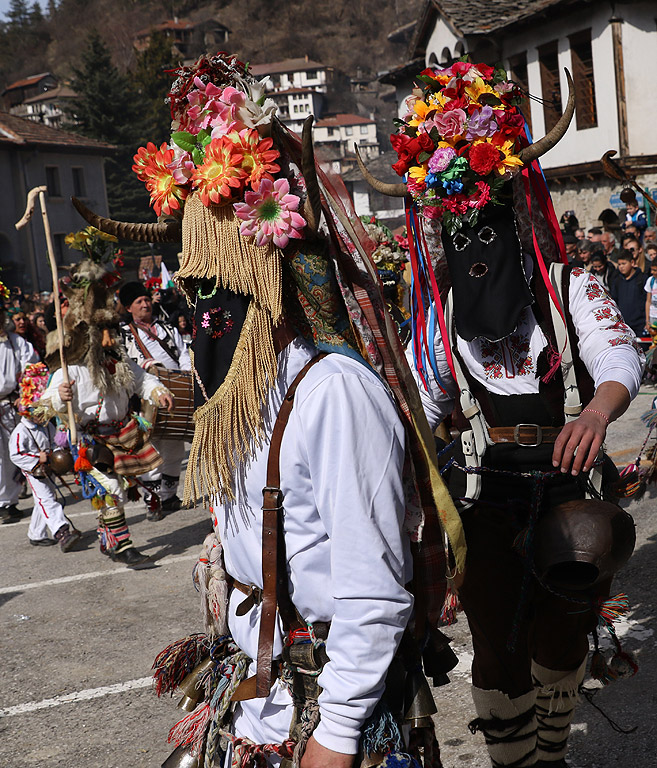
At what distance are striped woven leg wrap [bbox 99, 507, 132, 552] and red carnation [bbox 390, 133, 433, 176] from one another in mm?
4472

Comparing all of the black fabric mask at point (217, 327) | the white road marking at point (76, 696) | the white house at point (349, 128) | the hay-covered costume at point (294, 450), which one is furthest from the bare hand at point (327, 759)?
the white house at point (349, 128)

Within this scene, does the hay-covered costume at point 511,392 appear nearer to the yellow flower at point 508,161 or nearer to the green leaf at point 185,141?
the yellow flower at point 508,161

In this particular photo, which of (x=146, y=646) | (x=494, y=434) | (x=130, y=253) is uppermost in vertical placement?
(x=130, y=253)

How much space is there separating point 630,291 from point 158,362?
6931mm

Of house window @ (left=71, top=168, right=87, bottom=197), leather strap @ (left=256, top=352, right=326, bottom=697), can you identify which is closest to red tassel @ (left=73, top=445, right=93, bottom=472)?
leather strap @ (left=256, top=352, right=326, bottom=697)

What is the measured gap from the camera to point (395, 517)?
1826 mm

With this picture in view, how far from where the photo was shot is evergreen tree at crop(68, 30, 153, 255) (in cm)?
5088

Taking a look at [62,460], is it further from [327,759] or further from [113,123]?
[113,123]

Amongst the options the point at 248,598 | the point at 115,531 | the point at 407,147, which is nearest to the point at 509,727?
the point at 248,598

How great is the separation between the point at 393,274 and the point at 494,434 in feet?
15.4

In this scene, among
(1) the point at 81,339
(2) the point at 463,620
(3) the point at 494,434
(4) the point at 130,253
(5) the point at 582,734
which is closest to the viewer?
(3) the point at 494,434

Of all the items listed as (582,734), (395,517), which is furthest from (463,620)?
(395,517)

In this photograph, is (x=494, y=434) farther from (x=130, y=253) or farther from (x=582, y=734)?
(x=130, y=253)

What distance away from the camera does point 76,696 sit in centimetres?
459
